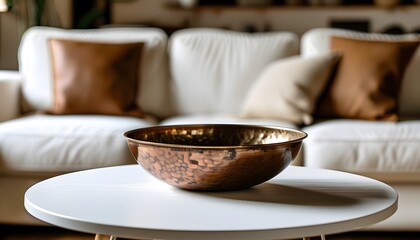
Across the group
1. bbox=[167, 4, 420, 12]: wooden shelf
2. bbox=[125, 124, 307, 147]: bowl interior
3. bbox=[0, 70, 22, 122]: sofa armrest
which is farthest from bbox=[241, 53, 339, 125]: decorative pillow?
bbox=[167, 4, 420, 12]: wooden shelf

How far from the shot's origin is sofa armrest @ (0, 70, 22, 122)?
10.2 ft

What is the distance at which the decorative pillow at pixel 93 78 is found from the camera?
313cm

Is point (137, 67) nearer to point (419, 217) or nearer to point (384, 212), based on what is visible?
point (419, 217)

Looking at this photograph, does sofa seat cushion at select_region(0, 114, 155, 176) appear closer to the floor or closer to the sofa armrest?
the floor

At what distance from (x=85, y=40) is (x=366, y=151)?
138 cm

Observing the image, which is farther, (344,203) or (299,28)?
(299,28)

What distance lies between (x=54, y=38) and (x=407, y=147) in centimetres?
161

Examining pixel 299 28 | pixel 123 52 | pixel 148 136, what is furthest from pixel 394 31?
pixel 148 136

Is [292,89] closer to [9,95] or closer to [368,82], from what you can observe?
[368,82]

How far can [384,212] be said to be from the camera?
4.31 feet

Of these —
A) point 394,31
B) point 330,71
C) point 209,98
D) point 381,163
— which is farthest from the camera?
point 394,31

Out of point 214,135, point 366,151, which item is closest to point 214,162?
point 214,135

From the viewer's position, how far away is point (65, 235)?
2.77 m

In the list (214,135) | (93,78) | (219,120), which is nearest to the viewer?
(214,135)
